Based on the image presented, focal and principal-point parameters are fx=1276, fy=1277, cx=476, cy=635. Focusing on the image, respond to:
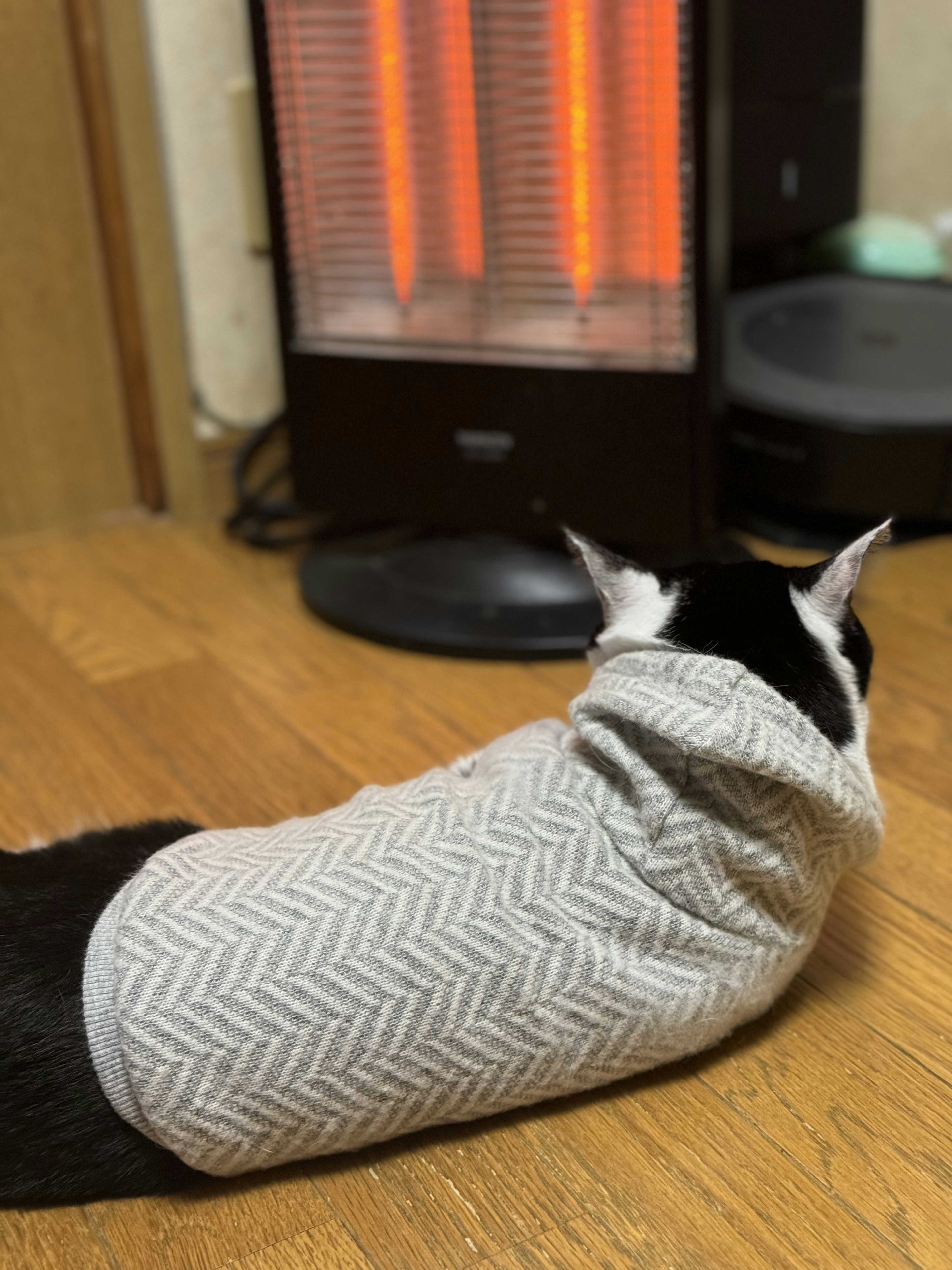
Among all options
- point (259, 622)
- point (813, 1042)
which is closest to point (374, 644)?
point (259, 622)

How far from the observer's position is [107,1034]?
0.67 m

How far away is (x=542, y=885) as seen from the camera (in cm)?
71

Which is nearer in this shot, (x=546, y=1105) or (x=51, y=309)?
(x=546, y=1105)

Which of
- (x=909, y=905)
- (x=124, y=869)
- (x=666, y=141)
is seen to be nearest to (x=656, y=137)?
(x=666, y=141)

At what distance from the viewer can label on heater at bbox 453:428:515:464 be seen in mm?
1387

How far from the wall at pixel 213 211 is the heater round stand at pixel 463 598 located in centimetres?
35

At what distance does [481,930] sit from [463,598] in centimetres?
81

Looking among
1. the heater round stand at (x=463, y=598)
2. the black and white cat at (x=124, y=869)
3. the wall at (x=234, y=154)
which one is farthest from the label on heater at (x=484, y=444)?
the black and white cat at (x=124, y=869)

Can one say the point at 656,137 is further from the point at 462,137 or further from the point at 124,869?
the point at 124,869

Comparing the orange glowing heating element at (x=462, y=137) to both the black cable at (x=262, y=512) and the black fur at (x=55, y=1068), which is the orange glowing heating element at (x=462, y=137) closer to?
the black cable at (x=262, y=512)

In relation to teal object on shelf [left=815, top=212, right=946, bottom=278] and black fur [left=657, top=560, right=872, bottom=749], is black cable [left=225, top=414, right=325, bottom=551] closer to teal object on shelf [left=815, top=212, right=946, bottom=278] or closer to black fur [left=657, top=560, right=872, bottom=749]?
teal object on shelf [left=815, top=212, right=946, bottom=278]

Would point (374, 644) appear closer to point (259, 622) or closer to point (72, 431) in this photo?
point (259, 622)

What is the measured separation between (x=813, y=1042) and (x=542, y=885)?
0.86ft

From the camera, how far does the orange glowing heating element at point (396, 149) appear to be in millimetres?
1294
